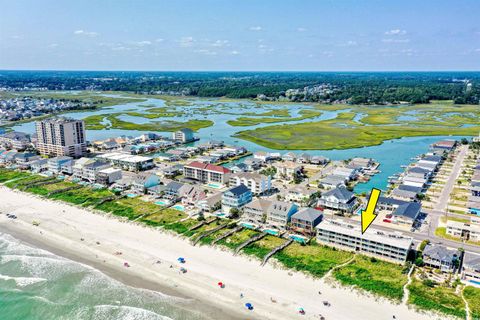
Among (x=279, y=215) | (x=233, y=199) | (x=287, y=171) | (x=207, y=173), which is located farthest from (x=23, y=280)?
(x=287, y=171)

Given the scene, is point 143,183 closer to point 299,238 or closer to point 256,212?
point 256,212

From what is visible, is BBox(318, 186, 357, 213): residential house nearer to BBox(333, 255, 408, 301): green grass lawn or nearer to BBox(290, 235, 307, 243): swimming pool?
BBox(290, 235, 307, 243): swimming pool

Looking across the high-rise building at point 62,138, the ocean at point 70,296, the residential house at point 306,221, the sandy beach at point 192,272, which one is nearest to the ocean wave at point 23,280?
the ocean at point 70,296

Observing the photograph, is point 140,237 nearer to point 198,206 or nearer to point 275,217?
point 198,206

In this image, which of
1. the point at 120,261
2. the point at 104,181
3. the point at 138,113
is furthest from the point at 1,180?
the point at 138,113

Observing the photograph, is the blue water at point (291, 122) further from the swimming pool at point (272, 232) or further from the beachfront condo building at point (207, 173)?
the beachfront condo building at point (207, 173)

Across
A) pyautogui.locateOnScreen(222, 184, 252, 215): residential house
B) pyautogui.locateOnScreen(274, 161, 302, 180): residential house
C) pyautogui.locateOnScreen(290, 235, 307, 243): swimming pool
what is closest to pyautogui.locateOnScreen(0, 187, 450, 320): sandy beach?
pyautogui.locateOnScreen(290, 235, 307, 243): swimming pool
